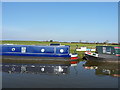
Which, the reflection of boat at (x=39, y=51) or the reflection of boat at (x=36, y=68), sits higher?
the reflection of boat at (x=39, y=51)

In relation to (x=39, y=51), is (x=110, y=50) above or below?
above

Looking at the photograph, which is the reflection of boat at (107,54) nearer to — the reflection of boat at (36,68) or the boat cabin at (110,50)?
the boat cabin at (110,50)

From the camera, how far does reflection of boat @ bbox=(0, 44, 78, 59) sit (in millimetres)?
28078

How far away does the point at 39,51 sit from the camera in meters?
28.2

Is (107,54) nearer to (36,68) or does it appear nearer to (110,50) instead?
(110,50)

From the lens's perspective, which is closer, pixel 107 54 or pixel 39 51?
pixel 39 51

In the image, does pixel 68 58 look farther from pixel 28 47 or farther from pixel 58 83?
pixel 58 83

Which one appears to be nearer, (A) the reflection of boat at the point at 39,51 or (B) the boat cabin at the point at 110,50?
(A) the reflection of boat at the point at 39,51

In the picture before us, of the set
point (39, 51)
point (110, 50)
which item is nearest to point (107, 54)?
point (110, 50)

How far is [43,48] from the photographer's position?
2841 cm

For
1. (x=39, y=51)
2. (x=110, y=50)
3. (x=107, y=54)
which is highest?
(x=110, y=50)

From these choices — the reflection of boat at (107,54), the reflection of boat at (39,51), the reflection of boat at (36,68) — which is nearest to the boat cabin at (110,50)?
the reflection of boat at (107,54)

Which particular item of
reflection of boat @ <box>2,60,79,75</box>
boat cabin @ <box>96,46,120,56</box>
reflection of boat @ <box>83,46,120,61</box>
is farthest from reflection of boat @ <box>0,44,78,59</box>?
boat cabin @ <box>96,46,120,56</box>

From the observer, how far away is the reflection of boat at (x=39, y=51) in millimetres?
28078
